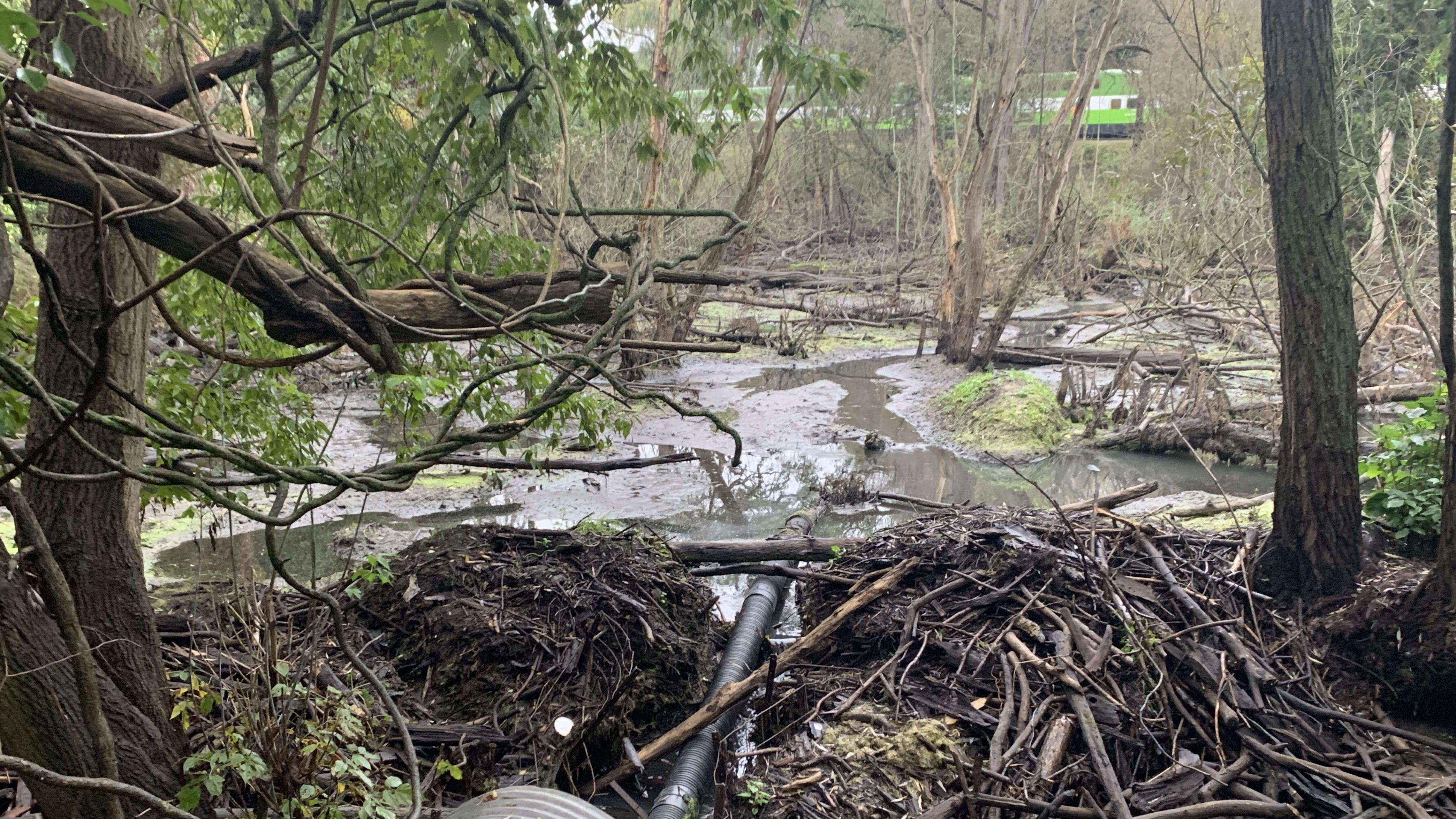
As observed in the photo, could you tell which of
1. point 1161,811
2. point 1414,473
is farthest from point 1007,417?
point 1161,811

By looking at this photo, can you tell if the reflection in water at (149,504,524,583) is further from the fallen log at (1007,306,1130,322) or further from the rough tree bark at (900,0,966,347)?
the fallen log at (1007,306,1130,322)

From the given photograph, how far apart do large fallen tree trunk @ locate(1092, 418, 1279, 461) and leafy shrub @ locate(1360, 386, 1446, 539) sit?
13.7 feet

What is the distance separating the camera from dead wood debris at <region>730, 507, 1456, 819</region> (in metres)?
3.30

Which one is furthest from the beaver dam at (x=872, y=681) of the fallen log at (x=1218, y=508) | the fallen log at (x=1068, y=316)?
the fallen log at (x=1068, y=316)

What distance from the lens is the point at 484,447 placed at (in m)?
10.2

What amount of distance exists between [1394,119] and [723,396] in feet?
26.9

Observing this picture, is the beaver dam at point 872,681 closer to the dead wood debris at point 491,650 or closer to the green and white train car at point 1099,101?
the dead wood debris at point 491,650

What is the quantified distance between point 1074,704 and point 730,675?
5.89 ft

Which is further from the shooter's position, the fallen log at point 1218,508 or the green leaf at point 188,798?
the fallen log at point 1218,508

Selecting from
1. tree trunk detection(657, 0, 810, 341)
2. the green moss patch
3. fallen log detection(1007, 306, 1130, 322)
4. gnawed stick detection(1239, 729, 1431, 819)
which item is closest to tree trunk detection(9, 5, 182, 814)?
gnawed stick detection(1239, 729, 1431, 819)

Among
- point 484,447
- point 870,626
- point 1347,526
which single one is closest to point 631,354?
point 484,447

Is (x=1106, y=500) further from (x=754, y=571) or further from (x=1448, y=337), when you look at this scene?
(x=754, y=571)

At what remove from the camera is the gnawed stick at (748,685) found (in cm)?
404

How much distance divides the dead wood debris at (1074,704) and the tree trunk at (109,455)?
84.0 inches
